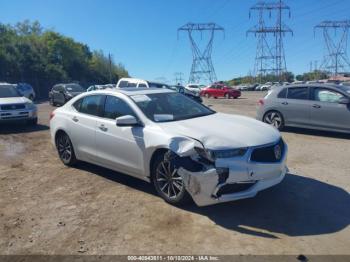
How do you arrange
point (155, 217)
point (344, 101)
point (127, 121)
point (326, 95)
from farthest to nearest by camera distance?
point (326, 95), point (344, 101), point (127, 121), point (155, 217)

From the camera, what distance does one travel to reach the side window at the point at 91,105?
22.0 feet

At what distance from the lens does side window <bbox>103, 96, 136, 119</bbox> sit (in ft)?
19.9

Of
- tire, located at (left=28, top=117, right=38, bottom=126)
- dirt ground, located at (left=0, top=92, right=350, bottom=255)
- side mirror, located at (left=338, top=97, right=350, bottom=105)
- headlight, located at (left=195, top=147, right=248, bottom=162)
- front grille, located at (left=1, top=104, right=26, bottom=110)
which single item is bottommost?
dirt ground, located at (left=0, top=92, right=350, bottom=255)

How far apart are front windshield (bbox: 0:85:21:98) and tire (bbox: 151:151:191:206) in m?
10.5

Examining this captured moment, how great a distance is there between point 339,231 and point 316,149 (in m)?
4.77

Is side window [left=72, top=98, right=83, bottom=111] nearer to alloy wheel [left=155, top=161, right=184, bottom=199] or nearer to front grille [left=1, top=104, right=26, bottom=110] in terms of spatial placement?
alloy wheel [left=155, top=161, right=184, bottom=199]

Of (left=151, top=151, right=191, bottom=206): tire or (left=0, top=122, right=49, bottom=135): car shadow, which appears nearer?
(left=151, top=151, right=191, bottom=206): tire

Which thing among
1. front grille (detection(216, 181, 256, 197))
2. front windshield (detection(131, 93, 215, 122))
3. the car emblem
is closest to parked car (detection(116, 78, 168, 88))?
front windshield (detection(131, 93, 215, 122))

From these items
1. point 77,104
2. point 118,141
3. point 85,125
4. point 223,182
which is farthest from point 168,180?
point 77,104

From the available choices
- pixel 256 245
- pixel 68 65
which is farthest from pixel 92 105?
pixel 68 65

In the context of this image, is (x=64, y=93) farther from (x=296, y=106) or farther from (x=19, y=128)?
(x=296, y=106)

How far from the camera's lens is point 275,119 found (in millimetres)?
11867

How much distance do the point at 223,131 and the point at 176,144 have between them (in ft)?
2.29

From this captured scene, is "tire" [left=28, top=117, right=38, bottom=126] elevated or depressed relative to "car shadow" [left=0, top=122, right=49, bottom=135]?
elevated
